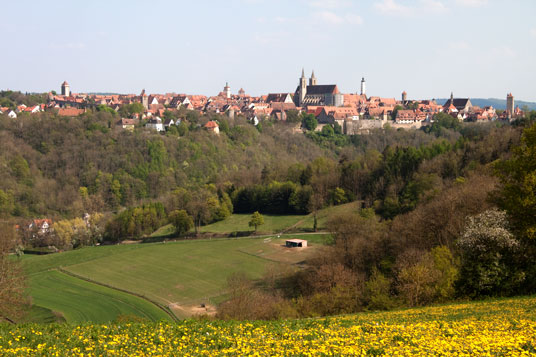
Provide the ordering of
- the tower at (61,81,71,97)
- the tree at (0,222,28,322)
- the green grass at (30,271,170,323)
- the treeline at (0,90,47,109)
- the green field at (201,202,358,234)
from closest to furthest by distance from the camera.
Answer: the tree at (0,222,28,322)
the green grass at (30,271,170,323)
the green field at (201,202,358,234)
the treeline at (0,90,47,109)
the tower at (61,81,71,97)

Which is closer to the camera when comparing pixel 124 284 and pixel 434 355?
pixel 434 355

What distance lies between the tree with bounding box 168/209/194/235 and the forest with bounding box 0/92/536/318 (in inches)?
7.4

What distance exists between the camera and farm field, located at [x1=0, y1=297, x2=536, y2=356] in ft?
25.2

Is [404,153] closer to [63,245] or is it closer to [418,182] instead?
[418,182]

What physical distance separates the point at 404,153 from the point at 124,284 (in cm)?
3320

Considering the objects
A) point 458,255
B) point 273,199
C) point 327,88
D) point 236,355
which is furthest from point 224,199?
point 327,88

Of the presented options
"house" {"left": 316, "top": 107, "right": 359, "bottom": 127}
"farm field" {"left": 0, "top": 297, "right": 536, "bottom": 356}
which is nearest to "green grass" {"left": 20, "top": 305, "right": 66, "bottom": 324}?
"farm field" {"left": 0, "top": 297, "right": 536, "bottom": 356}

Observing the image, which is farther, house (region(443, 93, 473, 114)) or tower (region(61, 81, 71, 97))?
tower (region(61, 81, 71, 97))

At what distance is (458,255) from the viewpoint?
21.8 m

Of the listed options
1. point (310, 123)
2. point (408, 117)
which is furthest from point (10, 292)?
point (408, 117)

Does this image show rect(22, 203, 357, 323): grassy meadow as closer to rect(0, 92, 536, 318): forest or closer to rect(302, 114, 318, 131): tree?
rect(0, 92, 536, 318): forest

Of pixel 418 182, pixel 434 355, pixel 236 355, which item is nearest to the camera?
pixel 434 355

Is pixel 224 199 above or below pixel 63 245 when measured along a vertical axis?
above

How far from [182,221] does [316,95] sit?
98668 millimetres
